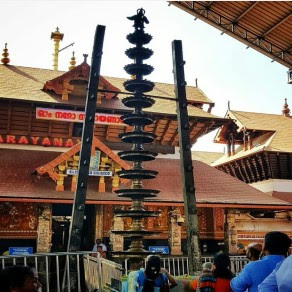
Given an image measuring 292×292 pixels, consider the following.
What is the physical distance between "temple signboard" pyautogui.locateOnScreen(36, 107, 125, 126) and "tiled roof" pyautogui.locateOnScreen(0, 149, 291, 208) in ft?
4.68

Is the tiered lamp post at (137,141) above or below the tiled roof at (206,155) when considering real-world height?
below

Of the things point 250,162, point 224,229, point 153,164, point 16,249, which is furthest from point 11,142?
point 250,162

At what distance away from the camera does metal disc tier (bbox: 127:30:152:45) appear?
21.7 ft

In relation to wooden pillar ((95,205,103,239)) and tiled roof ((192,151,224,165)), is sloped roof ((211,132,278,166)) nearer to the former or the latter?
wooden pillar ((95,205,103,239))

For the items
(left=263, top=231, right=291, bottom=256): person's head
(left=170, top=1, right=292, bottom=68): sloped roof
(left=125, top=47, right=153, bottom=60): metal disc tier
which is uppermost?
(left=170, top=1, right=292, bottom=68): sloped roof

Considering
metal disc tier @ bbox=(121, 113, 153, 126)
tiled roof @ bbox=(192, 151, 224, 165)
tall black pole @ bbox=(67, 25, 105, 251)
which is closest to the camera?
tall black pole @ bbox=(67, 25, 105, 251)

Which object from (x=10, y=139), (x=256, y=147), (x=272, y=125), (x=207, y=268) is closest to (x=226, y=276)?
(x=207, y=268)

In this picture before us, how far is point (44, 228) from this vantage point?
13438 mm


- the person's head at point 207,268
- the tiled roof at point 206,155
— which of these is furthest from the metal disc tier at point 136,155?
the tiled roof at point 206,155

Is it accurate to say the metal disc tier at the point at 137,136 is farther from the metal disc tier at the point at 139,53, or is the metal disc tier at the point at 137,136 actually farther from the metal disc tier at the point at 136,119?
the metal disc tier at the point at 139,53

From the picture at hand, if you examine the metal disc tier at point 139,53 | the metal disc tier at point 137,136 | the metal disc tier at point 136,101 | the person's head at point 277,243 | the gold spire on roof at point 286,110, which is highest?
the gold spire on roof at point 286,110

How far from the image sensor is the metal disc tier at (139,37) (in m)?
6.62

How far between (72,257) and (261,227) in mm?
12730

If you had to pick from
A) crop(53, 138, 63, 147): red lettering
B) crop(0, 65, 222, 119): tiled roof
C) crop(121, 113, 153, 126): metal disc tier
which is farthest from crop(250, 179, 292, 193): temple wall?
crop(121, 113, 153, 126): metal disc tier
